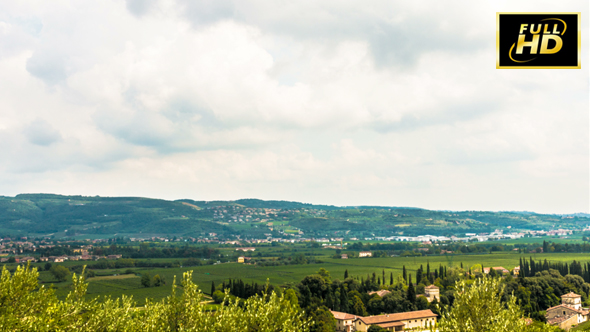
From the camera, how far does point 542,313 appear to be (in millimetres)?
93875

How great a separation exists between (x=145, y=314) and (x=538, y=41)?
3620 cm

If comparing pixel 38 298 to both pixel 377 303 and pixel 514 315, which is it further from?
pixel 377 303

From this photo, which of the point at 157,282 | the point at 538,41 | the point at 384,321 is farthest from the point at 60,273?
the point at 538,41

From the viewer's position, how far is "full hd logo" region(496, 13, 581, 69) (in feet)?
104

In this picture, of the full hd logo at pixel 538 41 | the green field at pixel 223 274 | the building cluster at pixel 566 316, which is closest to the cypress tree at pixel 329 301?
the green field at pixel 223 274

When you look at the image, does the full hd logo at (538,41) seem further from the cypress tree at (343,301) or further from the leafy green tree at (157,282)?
the leafy green tree at (157,282)

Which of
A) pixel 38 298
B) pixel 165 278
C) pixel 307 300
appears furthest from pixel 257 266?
pixel 38 298

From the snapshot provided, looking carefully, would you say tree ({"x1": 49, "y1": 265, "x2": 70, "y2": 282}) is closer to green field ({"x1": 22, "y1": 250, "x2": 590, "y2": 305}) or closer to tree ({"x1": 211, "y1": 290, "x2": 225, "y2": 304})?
green field ({"x1": 22, "y1": 250, "x2": 590, "y2": 305})

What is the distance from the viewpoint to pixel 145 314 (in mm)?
34312

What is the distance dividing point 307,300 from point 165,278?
7348cm

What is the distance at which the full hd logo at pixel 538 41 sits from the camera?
104 feet

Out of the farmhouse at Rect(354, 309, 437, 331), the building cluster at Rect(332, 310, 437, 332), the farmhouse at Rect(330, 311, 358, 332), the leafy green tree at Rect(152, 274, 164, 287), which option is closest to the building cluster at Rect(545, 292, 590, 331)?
the building cluster at Rect(332, 310, 437, 332)

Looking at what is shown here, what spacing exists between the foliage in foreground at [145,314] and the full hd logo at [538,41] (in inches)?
961

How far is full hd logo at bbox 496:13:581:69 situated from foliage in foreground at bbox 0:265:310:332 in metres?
24.4
